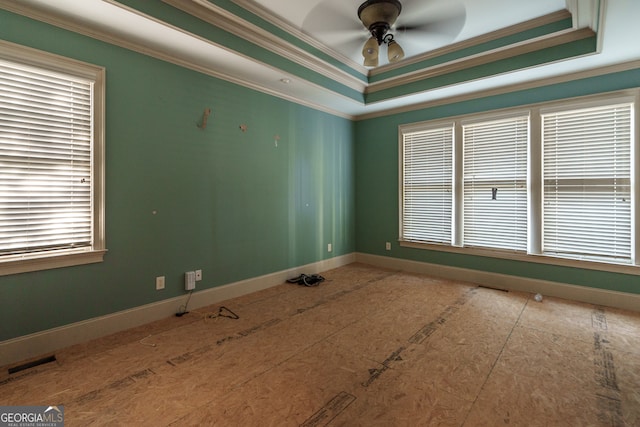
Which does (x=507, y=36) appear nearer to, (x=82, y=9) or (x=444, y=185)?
(x=444, y=185)

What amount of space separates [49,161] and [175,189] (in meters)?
1.01

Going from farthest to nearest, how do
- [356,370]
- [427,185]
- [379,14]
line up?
[427,185], [379,14], [356,370]

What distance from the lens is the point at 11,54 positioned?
2232 millimetres

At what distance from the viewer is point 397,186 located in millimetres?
5180

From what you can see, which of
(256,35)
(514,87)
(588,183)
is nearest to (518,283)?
(588,183)

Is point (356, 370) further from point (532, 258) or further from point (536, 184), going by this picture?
point (536, 184)

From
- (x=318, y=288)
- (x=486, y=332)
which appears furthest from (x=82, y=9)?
(x=486, y=332)

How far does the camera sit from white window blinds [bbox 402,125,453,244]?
4.66 meters

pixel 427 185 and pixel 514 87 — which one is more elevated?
pixel 514 87

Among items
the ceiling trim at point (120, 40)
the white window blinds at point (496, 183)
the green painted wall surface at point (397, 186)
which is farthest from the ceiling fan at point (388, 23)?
the white window blinds at point (496, 183)

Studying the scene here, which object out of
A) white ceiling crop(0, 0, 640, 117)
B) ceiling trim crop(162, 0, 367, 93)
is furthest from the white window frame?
ceiling trim crop(162, 0, 367, 93)

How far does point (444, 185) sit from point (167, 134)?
3867 mm

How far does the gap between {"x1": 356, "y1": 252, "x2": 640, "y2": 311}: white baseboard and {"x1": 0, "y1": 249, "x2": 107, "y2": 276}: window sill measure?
4122 mm

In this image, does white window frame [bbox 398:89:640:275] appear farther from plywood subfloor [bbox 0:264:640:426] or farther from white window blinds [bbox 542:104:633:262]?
plywood subfloor [bbox 0:264:640:426]
